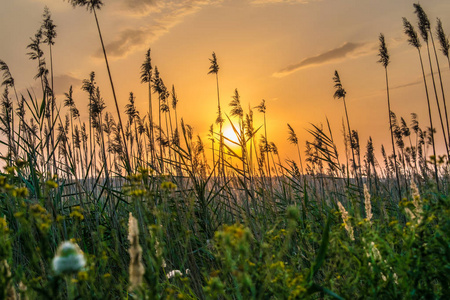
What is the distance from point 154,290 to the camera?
57.5 inches

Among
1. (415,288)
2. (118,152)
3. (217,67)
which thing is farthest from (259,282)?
(217,67)

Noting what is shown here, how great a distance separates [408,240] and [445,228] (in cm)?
27

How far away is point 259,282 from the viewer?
1747 mm

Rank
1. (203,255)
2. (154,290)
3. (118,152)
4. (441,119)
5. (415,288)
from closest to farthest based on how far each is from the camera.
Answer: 1. (154,290)
2. (415,288)
3. (203,255)
4. (118,152)
5. (441,119)

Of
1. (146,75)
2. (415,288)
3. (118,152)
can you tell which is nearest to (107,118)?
(118,152)

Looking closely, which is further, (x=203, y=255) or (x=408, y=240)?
(x=203, y=255)

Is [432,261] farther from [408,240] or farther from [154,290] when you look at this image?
[154,290]

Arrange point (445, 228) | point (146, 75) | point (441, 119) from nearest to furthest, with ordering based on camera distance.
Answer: point (445, 228)
point (146, 75)
point (441, 119)

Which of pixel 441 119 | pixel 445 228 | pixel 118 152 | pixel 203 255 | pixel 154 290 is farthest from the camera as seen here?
pixel 441 119

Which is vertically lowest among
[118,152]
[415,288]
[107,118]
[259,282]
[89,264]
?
[415,288]

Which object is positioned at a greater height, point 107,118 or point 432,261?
point 107,118

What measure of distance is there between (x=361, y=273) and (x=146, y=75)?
15.3ft

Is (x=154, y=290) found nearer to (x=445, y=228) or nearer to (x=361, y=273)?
(x=361, y=273)

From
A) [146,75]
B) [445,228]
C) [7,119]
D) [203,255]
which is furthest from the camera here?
[146,75]
